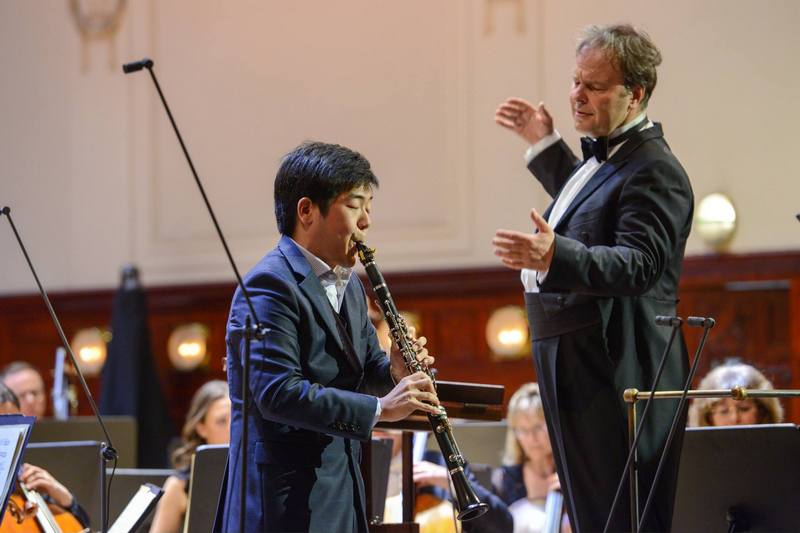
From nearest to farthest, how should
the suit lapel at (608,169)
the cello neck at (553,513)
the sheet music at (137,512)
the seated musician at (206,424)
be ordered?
the suit lapel at (608,169), the sheet music at (137,512), the cello neck at (553,513), the seated musician at (206,424)

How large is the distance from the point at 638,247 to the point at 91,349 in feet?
20.9

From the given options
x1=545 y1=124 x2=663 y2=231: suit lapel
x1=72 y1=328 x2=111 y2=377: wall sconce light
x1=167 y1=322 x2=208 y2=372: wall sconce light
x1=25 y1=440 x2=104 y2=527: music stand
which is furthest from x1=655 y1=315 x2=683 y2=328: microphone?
x1=72 y1=328 x2=111 y2=377: wall sconce light

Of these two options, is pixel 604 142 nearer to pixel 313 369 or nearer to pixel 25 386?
pixel 313 369

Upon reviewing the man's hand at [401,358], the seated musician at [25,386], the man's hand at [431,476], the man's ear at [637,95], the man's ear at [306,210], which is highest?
the man's ear at [637,95]

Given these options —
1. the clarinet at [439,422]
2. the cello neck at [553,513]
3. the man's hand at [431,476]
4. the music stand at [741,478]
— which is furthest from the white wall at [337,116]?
the clarinet at [439,422]

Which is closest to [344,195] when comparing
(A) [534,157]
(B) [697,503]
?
(A) [534,157]

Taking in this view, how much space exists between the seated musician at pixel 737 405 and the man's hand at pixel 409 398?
2041mm

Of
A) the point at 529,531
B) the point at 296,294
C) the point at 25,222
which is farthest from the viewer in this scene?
the point at 25,222

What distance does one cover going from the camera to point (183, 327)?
27.3 ft

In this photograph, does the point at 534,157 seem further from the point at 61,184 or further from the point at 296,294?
the point at 61,184

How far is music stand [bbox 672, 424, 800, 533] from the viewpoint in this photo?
125 inches

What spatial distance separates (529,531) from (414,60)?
3.93m

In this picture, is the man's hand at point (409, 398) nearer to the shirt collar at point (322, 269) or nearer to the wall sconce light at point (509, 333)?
the shirt collar at point (322, 269)

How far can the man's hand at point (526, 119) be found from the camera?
3.39 m
